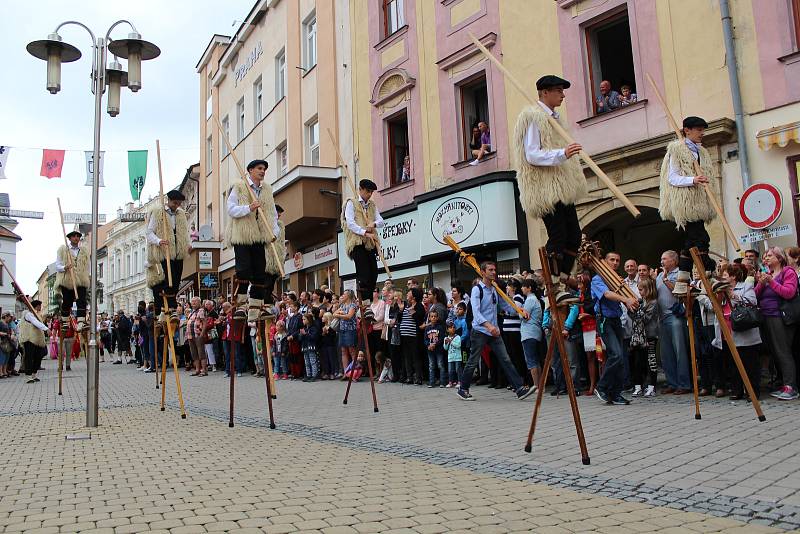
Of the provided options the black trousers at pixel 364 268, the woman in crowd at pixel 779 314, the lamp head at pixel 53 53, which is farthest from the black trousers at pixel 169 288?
the woman in crowd at pixel 779 314

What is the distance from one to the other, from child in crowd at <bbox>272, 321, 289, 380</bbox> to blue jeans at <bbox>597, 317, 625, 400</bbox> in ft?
30.7

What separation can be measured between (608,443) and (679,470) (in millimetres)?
1233

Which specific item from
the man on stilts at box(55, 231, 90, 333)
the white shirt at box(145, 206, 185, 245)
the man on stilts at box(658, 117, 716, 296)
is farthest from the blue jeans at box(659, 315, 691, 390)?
the man on stilts at box(55, 231, 90, 333)

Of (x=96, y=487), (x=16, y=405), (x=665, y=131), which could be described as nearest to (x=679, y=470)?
(x=96, y=487)

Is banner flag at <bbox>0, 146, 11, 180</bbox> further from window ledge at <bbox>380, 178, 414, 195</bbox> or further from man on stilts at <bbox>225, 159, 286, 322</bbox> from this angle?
man on stilts at <bbox>225, 159, 286, 322</bbox>

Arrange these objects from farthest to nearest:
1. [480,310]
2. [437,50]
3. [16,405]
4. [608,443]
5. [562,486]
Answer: [437,50], [16,405], [480,310], [608,443], [562,486]

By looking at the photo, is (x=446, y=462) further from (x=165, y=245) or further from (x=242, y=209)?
(x=165, y=245)

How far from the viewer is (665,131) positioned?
12.5 metres

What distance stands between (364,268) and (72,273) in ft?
22.3

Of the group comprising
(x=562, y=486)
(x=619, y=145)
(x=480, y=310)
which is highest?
(x=619, y=145)

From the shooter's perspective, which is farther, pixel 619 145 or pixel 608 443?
pixel 619 145

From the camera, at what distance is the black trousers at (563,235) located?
5.82 metres

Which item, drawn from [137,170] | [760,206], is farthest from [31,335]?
[760,206]

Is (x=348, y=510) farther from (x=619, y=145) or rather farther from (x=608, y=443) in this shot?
(x=619, y=145)
